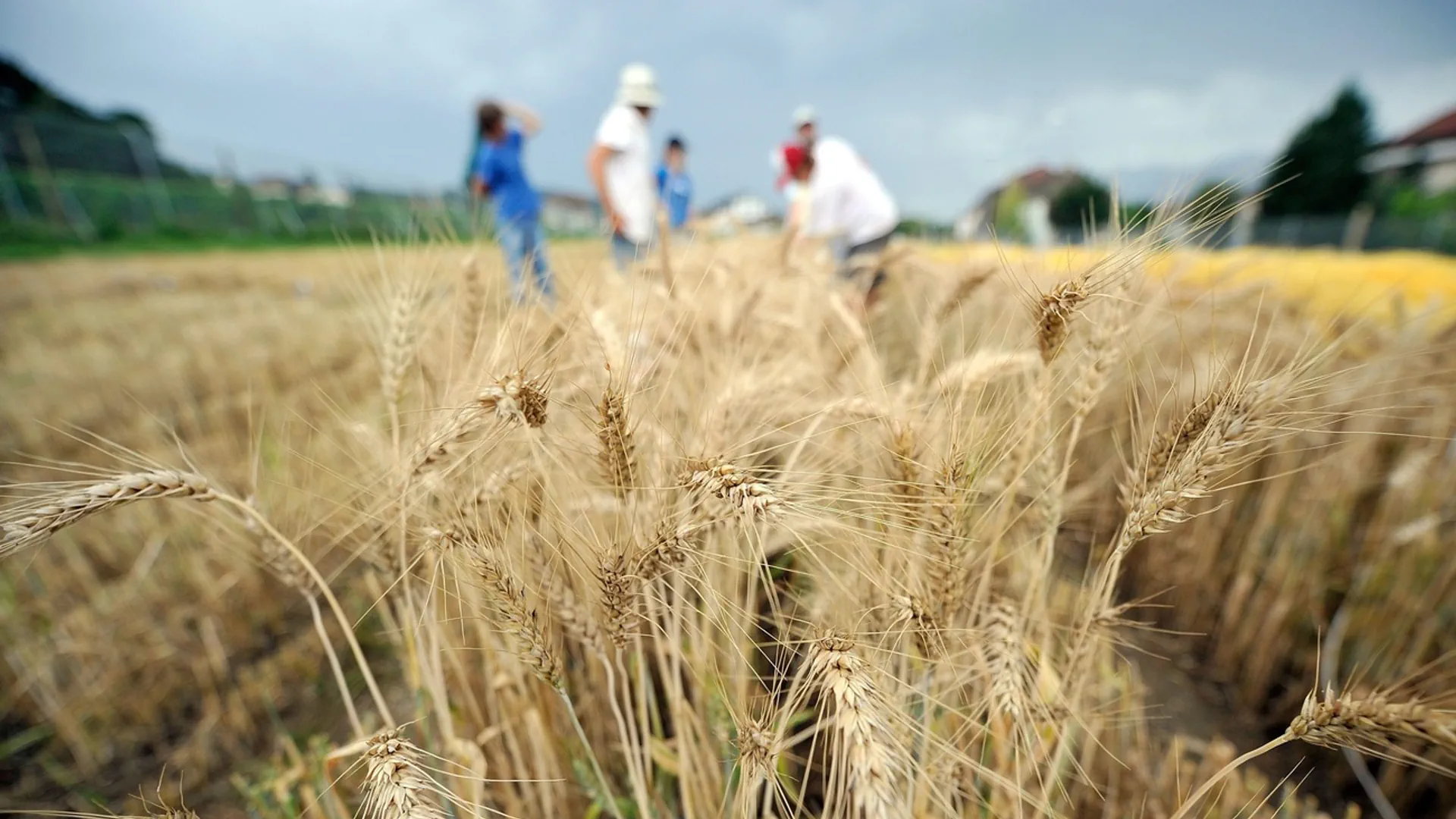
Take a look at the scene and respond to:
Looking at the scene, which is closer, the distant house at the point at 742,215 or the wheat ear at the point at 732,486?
the wheat ear at the point at 732,486

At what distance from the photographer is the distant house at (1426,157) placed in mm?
28359

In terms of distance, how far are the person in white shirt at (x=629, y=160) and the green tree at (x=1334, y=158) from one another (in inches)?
1262

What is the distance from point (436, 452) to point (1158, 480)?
86cm

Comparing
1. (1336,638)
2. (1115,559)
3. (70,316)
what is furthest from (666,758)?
(70,316)

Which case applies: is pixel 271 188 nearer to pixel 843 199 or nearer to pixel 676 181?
pixel 676 181

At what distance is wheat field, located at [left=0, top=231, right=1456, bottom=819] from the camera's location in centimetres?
65

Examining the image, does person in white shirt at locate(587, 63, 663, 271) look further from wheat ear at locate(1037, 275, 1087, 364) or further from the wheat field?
wheat ear at locate(1037, 275, 1087, 364)

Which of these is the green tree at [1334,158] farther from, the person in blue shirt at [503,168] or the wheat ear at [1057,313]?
the wheat ear at [1057,313]

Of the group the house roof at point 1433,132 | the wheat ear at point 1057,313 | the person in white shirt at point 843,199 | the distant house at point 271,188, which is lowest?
the wheat ear at point 1057,313

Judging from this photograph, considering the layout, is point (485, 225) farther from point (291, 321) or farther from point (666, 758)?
point (291, 321)

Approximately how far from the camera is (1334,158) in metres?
25.4

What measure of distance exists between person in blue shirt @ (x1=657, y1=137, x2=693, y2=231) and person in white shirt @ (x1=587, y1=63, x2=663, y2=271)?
109 centimetres

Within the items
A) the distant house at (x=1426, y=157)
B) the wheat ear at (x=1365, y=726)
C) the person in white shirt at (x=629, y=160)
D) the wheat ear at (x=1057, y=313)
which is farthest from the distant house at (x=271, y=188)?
the distant house at (x=1426, y=157)

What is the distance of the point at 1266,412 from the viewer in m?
0.67
